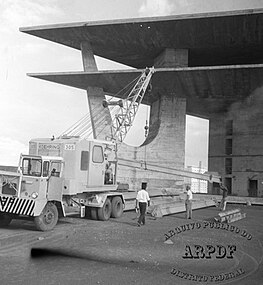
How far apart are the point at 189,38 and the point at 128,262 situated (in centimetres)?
3030

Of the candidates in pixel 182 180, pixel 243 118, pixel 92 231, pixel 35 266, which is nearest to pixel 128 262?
pixel 35 266

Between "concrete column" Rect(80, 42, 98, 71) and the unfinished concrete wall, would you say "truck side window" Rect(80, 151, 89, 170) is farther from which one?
the unfinished concrete wall

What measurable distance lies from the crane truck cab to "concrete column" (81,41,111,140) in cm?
2045

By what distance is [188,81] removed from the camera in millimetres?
35219

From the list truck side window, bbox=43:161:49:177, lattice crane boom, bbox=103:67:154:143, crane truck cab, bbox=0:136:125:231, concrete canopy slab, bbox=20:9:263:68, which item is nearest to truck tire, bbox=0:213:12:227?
crane truck cab, bbox=0:136:125:231

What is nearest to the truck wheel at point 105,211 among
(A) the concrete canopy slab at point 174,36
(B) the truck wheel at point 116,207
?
(B) the truck wheel at point 116,207

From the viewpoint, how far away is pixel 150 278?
6504 millimetres

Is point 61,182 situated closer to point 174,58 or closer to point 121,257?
point 121,257

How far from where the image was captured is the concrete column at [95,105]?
36531mm

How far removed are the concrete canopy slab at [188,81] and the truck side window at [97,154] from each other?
66.0ft

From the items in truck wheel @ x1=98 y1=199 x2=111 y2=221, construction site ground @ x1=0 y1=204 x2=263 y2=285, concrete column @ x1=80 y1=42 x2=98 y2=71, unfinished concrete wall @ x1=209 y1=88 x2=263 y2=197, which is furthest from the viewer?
unfinished concrete wall @ x1=209 y1=88 x2=263 y2=197

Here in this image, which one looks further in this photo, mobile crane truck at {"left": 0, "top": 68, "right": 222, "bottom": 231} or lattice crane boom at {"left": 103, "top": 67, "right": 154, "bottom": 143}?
lattice crane boom at {"left": 103, "top": 67, "right": 154, "bottom": 143}

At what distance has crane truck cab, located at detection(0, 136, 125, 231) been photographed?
38.4ft

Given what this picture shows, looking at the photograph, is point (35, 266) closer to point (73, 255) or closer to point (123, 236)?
point (73, 255)
